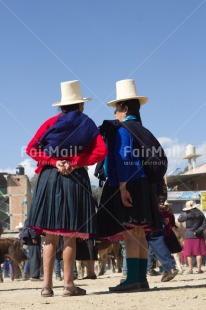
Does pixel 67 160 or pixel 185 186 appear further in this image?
pixel 185 186

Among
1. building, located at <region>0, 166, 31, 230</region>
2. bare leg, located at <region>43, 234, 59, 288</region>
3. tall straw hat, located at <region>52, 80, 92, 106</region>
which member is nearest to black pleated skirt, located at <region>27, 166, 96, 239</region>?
bare leg, located at <region>43, 234, 59, 288</region>

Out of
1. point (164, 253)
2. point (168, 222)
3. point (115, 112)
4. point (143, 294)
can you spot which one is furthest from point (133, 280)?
point (168, 222)

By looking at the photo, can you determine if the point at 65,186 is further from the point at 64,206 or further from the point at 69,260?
the point at 69,260

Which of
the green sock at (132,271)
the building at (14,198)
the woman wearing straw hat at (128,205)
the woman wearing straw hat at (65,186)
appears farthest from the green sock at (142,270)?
the building at (14,198)

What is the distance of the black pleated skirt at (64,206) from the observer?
6301 millimetres

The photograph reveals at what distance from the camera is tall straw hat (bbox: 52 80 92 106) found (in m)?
6.73

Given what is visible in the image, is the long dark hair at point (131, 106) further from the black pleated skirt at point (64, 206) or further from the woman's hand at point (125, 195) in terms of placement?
the black pleated skirt at point (64, 206)

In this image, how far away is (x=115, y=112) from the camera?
23.7 ft

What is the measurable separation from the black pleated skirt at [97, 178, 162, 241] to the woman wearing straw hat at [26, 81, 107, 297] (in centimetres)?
35

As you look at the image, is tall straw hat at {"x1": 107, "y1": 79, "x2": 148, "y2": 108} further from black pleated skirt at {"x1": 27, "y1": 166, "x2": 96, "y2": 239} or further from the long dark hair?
black pleated skirt at {"x1": 27, "y1": 166, "x2": 96, "y2": 239}

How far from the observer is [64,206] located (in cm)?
635

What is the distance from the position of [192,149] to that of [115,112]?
54698 mm

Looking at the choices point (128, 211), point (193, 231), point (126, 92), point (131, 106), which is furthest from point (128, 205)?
point (193, 231)

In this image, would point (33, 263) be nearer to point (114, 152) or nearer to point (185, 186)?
point (114, 152)
